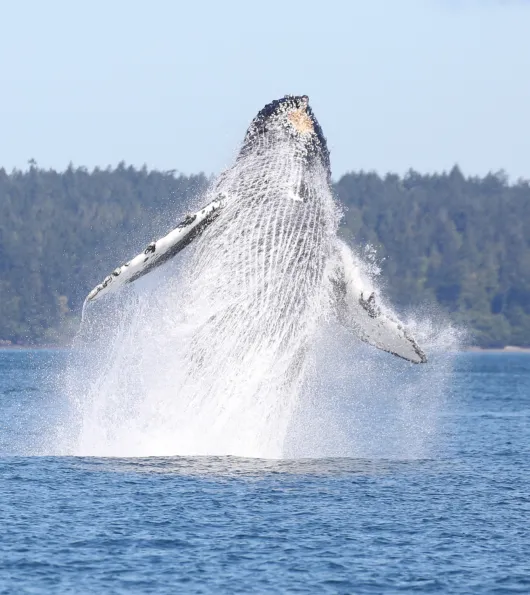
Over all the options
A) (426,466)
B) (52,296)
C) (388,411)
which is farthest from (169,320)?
(52,296)

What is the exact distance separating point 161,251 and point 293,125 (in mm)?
3983

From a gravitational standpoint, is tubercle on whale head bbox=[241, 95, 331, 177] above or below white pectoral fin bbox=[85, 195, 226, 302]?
above

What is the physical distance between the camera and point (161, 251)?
86.7ft

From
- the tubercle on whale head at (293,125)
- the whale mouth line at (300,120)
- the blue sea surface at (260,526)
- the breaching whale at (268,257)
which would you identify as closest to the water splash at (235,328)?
the breaching whale at (268,257)

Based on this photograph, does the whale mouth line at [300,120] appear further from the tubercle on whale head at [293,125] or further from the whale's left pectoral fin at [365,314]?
the whale's left pectoral fin at [365,314]

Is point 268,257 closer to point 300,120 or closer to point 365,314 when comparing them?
point 365,314

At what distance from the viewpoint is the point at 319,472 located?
90.8ft

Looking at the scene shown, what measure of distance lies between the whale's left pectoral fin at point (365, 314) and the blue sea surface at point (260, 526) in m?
2.49

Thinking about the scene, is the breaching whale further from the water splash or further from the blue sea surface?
the blue sea surface

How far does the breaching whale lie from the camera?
27.4 meters

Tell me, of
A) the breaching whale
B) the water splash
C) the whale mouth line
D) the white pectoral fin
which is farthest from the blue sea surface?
the whale mouth line

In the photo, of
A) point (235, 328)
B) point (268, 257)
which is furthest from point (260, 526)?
point (268, 257)

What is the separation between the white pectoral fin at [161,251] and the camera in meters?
25.8

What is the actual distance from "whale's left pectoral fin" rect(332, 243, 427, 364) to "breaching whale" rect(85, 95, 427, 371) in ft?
0.10
